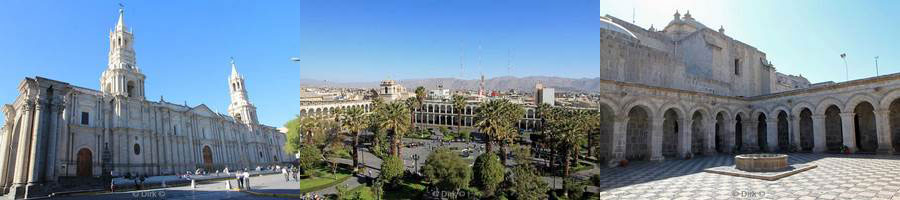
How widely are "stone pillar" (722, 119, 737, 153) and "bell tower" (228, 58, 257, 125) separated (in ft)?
49.8

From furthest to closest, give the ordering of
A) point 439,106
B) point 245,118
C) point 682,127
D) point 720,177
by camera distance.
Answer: point 245,118
point 682,127
point 720,177
point 439,106

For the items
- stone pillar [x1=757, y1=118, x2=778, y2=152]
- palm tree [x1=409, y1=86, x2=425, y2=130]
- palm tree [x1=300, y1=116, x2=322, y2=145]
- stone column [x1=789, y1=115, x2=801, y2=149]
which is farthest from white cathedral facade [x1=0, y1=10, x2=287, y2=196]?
stone column [x1=789, y1=115, x2=801, y2=149]

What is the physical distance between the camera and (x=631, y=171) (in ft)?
27.6

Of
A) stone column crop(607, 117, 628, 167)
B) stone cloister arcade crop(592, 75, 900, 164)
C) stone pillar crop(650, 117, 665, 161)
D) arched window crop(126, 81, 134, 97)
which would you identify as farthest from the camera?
arched window crop(126, 81, 134, 97)

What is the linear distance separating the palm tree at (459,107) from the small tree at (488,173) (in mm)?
570

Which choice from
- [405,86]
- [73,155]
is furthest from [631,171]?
[73,155]

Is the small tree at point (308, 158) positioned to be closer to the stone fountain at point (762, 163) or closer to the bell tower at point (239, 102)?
the bell tower at point (239, 102)

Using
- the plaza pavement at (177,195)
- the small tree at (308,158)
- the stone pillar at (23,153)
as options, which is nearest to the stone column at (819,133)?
the small tree at (308,158)

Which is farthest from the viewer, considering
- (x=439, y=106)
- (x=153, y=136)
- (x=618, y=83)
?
(x=153, y=136)

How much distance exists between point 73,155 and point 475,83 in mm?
12561

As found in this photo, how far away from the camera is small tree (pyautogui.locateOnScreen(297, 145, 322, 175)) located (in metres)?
5.70

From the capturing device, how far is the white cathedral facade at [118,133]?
398 inches

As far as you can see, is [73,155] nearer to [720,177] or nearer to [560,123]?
[560,123]

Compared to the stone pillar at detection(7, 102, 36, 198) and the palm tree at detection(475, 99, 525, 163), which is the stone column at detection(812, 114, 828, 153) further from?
the stone pillar at detection(7, 102, 36, 198)
